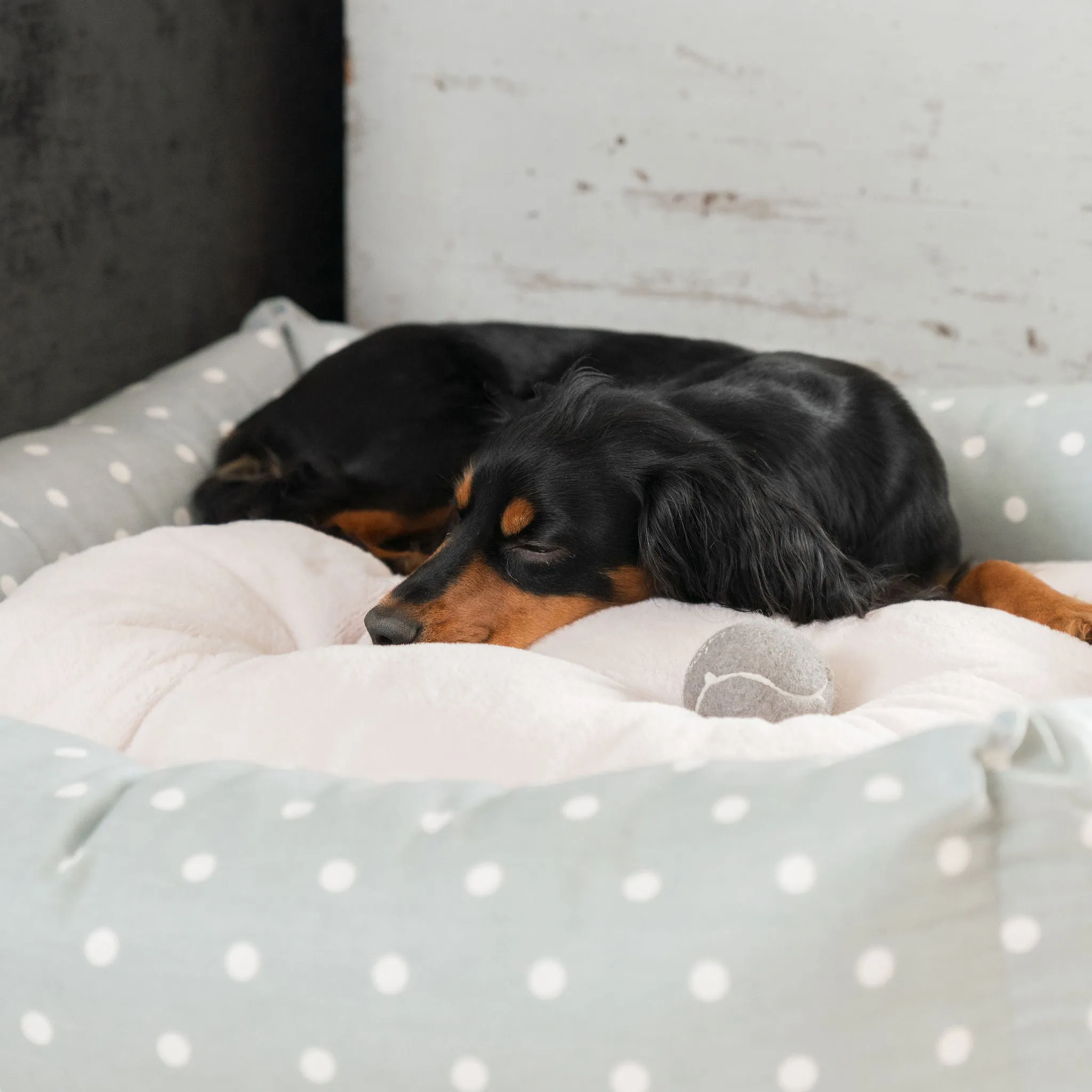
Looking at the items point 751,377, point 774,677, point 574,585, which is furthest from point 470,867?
point 751,377

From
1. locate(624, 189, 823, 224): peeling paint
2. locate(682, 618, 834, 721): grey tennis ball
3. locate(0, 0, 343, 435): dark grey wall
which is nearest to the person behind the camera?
locate(682, 618, 834, 721): grey tennis ball

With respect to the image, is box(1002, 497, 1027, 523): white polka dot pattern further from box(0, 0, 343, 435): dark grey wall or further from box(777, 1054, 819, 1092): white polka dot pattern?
box(0, 0, 343, 435): dark grey wall

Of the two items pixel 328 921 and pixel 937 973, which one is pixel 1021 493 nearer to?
pixel 937 973

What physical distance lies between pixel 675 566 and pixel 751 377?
417mm

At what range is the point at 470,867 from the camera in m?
0.86

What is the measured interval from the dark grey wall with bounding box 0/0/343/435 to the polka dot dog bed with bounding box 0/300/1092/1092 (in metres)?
1.33

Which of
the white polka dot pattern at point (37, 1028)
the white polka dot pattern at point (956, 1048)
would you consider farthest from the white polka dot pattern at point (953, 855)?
the white polka dot pattern at point (37, 1028)

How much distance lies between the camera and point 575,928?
81 cm

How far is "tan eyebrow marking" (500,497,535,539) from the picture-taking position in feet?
4.84

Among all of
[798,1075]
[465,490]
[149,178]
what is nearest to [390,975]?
[798,1075]

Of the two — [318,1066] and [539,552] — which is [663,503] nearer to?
[539,552]

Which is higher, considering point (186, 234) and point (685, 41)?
point (685, 41)

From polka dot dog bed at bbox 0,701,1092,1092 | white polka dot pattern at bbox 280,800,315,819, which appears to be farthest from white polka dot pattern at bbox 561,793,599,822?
white polka dot pattern at bbox 280,800,315,819

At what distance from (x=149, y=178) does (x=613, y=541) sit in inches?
53.2
